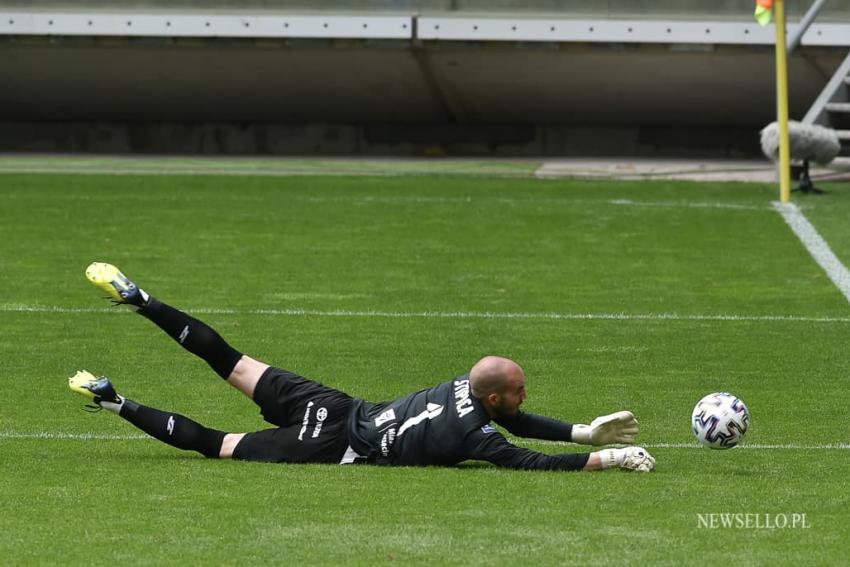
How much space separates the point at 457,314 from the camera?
46.7 feet

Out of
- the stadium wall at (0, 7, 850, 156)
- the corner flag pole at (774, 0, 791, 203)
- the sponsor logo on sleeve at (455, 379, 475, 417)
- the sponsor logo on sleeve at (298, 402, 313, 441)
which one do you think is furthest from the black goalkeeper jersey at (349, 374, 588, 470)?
the stadium wall at (0, 7, 850, 156)

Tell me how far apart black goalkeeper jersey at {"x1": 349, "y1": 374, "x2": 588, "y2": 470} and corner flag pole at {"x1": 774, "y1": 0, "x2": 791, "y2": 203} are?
453 inches

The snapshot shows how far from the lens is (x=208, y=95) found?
27266 millimetres

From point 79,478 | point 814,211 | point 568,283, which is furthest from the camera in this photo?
point 814,211

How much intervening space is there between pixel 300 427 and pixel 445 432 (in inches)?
34.5

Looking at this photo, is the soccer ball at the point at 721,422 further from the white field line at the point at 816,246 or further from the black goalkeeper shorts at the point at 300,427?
the white field line at the point at 816,246

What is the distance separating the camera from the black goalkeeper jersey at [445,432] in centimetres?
834

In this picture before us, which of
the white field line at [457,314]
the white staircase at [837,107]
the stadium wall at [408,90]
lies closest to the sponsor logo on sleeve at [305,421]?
the white field line at [457,314]

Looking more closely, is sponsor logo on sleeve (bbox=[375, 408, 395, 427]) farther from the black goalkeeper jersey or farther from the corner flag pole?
the corner flag pole

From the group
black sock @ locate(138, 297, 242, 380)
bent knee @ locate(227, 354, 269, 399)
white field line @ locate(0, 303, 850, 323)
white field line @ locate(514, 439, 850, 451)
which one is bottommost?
white field line @ locate(0, 303, 850, 323)

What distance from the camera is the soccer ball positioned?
8812 mm

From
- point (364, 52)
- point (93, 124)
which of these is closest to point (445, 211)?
point (364, 52)

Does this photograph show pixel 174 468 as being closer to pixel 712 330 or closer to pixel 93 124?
pixel 712 330

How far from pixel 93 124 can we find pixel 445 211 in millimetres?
10878
